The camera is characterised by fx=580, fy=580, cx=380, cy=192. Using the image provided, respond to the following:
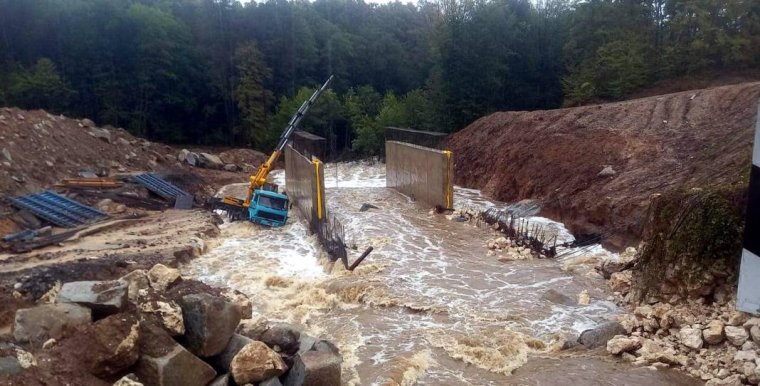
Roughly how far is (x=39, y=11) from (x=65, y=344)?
154ft

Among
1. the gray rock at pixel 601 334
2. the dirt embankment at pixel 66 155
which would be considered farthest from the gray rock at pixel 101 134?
the gray rock at pixel 601 334

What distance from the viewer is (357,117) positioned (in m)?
46.0

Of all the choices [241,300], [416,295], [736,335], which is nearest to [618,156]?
[416,295]

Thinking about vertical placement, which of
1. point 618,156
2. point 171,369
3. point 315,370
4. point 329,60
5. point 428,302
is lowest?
point 428,302

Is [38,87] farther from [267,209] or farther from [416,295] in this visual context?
[416,295]

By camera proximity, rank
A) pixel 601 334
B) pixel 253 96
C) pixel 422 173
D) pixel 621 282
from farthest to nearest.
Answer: pixel 253 96 < pixel 422 173 < pixel 621 282 < pixel 601 334

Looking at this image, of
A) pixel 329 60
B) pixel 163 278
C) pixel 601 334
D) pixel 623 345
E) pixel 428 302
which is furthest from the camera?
pixel 329 60

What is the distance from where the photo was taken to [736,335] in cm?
825

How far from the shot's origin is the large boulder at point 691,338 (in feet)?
28.6

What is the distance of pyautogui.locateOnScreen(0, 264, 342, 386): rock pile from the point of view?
6.47 meters

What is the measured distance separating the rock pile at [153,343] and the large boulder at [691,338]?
534cm

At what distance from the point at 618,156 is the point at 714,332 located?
43.1ft

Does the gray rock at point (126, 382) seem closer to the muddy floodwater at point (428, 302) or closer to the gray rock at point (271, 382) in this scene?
the gray rock at point (271, 382)

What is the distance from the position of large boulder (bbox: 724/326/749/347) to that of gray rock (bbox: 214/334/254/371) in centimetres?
680
